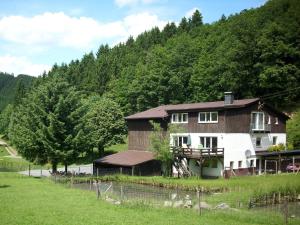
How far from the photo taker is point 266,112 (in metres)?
52.6

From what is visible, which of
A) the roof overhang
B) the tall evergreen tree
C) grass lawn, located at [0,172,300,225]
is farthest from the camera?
the tall evergreen tree

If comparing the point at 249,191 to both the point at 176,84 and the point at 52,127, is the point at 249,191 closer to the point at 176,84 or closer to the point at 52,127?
the point at 52,127

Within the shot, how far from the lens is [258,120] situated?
51.2m

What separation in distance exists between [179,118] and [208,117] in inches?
194

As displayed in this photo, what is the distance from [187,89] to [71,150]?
4277cm

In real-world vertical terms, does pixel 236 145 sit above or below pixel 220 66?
below

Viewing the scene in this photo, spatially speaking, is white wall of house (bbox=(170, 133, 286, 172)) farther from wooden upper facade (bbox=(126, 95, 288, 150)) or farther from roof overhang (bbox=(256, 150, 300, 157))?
roof overhang (bbox=(256, 150, 300, 157))

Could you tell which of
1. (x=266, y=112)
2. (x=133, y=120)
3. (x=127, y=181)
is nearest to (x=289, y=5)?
(x=266, y=112)

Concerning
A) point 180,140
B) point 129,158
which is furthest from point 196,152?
point 129,158

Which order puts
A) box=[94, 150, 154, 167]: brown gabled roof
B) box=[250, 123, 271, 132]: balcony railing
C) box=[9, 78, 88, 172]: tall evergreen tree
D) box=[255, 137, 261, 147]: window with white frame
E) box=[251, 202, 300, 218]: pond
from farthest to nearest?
box=[94, 150, 154, 167]: brown gabled roof < box=[255, 137, 261, 147]: window with white frame < box=[250, 123, 271, 132]: balcony railing < box=[9, 78, 88, 172]: tall evergreen tree < box=[251, 202, 300, 218]: pond

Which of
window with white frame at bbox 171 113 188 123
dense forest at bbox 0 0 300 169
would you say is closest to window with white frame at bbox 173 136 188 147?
window with white frame at bbox 171 113 188 123

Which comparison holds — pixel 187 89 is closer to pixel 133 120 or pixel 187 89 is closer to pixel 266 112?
pixel 133 120

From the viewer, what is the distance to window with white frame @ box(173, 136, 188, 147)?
172ft

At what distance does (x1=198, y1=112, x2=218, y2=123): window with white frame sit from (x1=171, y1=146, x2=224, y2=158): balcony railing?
357cm
